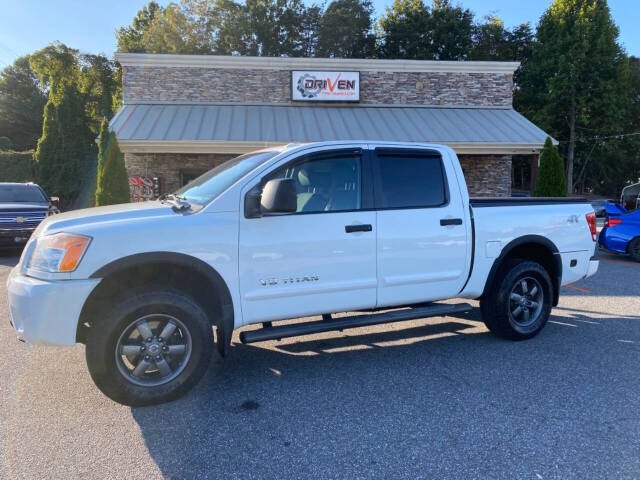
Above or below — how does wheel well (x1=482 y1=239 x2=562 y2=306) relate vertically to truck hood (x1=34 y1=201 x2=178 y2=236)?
below

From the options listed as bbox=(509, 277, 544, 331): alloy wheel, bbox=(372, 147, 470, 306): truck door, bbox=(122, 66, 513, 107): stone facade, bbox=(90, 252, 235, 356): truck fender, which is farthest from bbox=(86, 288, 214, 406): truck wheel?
bbox=(122, 66, 513, 107): stone facade

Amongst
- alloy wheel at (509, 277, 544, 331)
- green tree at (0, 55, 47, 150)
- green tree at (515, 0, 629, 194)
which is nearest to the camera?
alloy wheel at (509, 277, 544, 331)

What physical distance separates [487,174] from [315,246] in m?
15.5

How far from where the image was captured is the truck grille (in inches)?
418

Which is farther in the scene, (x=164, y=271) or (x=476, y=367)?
(x=476, y=367)

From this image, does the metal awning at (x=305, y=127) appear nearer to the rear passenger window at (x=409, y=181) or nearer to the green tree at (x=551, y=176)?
the green tree at (x=551, y=176)

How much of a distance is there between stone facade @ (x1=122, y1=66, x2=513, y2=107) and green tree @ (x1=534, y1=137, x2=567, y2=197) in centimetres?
440

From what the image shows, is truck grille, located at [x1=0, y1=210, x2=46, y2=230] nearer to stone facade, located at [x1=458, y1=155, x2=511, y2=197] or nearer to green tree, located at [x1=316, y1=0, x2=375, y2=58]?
stone facade, located at [x1=458, y1=155, x2=511, y2=197]

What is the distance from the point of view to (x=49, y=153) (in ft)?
86.7

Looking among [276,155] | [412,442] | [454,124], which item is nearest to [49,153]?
[454,124]

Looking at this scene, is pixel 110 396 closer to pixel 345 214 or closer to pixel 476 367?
pixel 345 214

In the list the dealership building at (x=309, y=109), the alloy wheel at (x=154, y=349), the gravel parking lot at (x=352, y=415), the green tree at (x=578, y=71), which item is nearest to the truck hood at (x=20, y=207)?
the dealership building at (x=309, y=109)

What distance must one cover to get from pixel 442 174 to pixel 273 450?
10.2 feet

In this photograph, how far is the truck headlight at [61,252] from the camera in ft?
10.6
